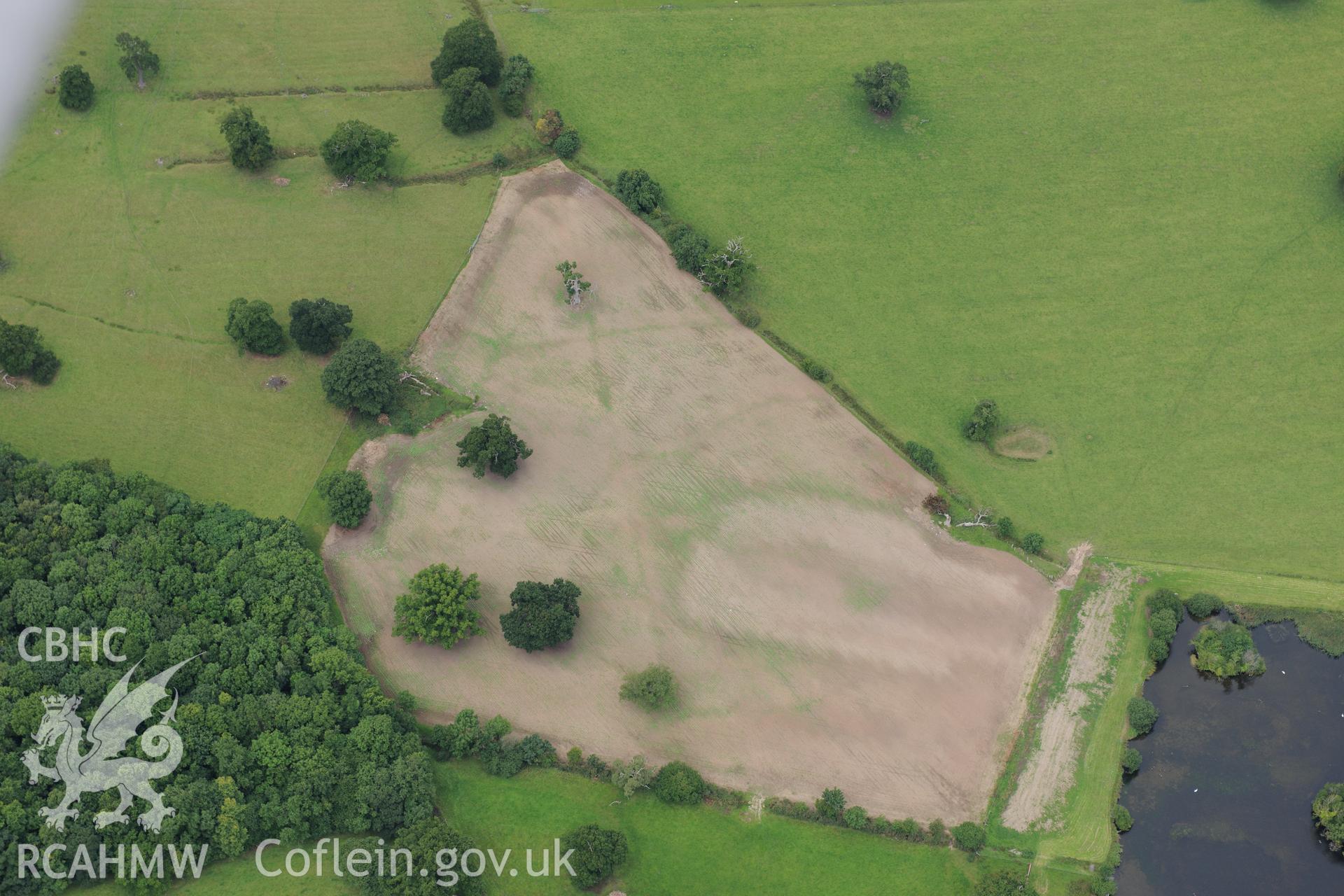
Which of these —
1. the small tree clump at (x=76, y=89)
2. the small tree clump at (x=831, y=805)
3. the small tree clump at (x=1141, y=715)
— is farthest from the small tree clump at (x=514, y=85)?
the small tree clump at (x=1141, y=715)

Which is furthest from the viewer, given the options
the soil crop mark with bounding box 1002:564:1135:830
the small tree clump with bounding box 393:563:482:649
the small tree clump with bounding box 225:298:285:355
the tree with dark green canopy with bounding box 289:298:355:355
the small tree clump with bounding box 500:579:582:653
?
the tree with dark green canopy with bounding box 289:298:355:355

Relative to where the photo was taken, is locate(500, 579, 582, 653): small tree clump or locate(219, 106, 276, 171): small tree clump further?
locate(219, 106, 276, 171): small tree clump

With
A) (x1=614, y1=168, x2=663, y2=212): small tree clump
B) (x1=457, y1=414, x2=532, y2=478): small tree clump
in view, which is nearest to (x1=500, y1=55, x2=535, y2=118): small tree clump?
(x1=614, y1=168, x2=663, y2=212): small tree clump

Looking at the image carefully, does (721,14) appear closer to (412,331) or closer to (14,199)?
(412,331)

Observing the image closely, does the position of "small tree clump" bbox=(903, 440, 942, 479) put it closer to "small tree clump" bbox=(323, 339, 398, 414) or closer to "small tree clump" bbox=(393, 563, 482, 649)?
"small tree clump" bbox=(393, 563, 482, 649)

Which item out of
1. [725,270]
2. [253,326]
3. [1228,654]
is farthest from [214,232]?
[1228,654]
